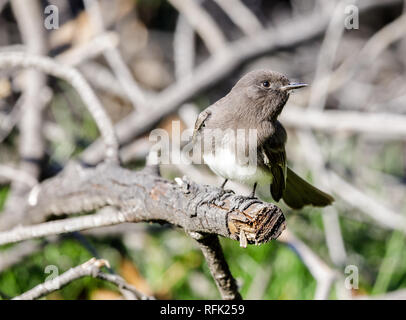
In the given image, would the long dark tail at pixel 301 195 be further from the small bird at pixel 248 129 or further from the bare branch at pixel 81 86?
the bare branch at pixel 81 86

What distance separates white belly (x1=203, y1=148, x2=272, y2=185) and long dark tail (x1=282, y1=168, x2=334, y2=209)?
12cm

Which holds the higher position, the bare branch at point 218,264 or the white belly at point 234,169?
the white belly at point 234,169

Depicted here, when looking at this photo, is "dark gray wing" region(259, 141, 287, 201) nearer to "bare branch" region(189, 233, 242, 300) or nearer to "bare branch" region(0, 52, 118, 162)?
"bare branch" region(189, 233, 242, 300)

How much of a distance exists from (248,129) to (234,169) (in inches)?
5.6

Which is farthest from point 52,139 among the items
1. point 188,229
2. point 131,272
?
point 188,229

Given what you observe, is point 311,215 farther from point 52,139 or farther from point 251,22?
point 52,139

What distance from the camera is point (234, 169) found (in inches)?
74.1

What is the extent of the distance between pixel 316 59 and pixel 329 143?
988 millimetres

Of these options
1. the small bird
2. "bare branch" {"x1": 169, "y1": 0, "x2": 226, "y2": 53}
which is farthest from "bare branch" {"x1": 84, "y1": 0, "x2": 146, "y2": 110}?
the small bird


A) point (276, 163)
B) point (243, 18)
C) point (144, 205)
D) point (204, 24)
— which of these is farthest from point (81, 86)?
point (243, 18)

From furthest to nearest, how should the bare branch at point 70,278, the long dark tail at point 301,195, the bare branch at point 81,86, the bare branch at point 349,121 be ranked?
the bare branch at point 349,121, the bare branch at point 81,86, the long dark tail at point 301,195, the bare branch at point 70,278

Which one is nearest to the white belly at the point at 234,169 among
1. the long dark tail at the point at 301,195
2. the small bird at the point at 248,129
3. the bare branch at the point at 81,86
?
the small bird at the point at 248,129

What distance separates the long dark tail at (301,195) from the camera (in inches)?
77.8

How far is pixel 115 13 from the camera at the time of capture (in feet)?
15.7
